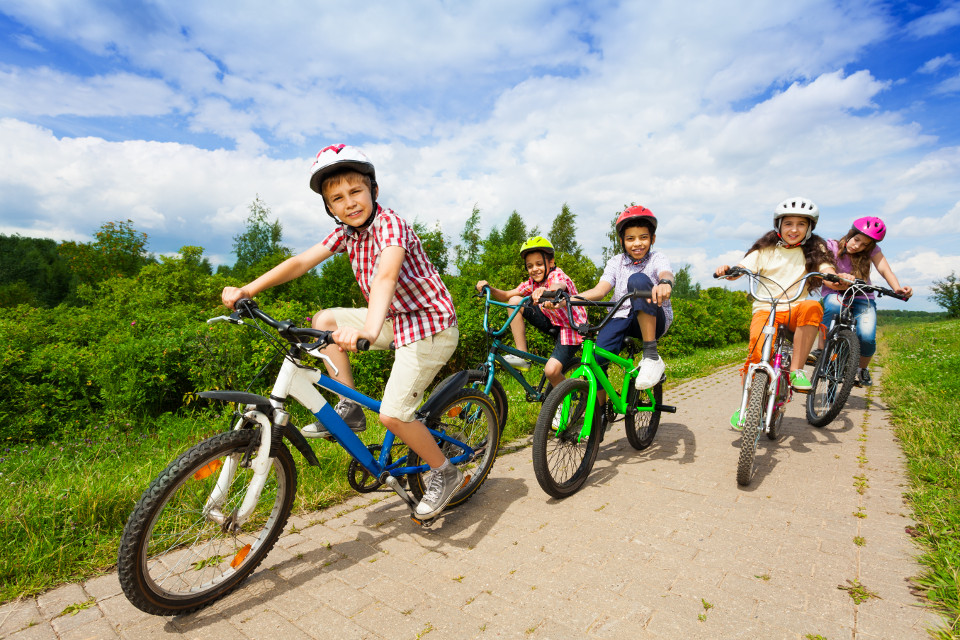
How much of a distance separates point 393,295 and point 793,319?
357 cm

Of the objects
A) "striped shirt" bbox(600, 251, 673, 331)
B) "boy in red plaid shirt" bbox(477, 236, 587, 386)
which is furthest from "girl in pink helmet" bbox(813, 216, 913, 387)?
"boy in red plaid shirt" bbox(477, 236, 587, 386)

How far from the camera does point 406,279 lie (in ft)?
9.03

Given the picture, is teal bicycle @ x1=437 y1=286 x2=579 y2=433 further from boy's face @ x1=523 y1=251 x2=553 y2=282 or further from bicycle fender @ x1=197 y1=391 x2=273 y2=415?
bicycle fender @ x1=197 y1=391 x2=273 y2=415

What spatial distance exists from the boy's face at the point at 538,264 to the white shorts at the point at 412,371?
7.34 feet

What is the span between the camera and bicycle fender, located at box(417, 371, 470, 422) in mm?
2973

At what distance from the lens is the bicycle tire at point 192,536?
203 centimetres

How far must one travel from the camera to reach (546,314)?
4.89 meters

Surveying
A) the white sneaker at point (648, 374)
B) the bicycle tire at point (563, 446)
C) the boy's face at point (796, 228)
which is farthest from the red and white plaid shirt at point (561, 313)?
the boy's face at point (796, 228)

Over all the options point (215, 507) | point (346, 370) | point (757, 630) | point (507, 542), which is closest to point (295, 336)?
point (346, 370)

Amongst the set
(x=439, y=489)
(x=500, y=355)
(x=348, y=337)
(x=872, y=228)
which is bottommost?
(x=439, y=489)

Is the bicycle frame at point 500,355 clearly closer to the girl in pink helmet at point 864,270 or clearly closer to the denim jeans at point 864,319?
the girl in pink helmet at point 864,270

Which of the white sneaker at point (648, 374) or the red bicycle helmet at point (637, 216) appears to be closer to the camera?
the white sneaker at point (648, 374)

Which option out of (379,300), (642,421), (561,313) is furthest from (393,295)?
(642,421)

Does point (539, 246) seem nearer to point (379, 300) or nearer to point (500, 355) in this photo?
point (500, 355)
